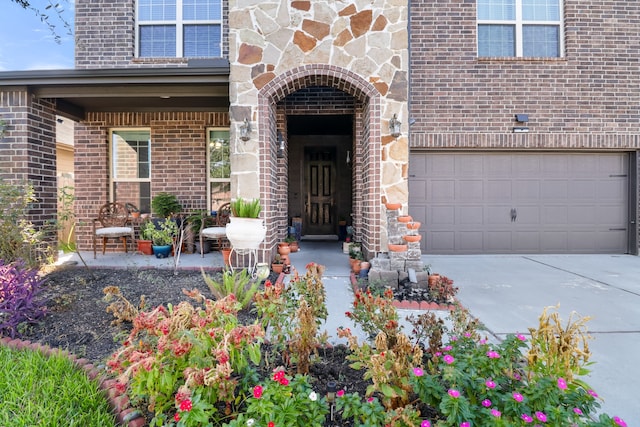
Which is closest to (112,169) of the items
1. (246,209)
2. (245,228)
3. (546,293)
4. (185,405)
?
(246,209)

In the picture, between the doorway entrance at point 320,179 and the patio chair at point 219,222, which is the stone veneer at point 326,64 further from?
the doorway entrance at point 320,179

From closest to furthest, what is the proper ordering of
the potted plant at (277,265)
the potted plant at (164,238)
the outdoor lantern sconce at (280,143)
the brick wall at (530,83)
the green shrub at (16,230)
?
1. the green shrub at (16,230)
2. the potted plant at (277,265)
3. the potted plant at (164,238)
4. the outdoor lantern sconce at (280,143)
5. the brick wall at (530,83)

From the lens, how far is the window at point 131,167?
6.43 metres

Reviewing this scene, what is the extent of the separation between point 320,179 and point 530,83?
512 cm

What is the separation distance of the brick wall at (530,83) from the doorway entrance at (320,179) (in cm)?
264

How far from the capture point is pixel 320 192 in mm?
8953

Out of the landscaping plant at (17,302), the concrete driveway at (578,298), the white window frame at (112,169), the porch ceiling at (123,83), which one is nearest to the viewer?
the concrete driveway at (578,298)

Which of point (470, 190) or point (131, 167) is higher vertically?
point (131, 167)

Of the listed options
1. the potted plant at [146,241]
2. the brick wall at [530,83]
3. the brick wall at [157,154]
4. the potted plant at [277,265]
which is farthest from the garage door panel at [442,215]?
the potted plant at [146,241]

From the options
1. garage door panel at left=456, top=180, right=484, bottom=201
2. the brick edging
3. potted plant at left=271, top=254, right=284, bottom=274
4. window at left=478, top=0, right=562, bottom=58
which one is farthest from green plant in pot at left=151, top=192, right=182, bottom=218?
window at left=478, top=0, right=562, bottom=58

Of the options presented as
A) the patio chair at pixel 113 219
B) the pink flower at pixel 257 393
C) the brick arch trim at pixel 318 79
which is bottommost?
the pink flower at pixel 257 393

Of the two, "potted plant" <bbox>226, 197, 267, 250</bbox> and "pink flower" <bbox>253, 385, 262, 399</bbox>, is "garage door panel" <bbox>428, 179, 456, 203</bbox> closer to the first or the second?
"potted plant" <bbox>226, 197, 267, 250</bbox>

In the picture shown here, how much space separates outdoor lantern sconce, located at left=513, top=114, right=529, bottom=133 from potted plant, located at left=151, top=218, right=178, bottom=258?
21.1ft

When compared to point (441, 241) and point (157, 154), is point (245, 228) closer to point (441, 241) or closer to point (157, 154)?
point (157, 154)
